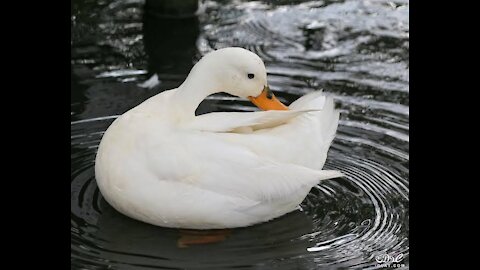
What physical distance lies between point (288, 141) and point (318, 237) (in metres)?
0.43

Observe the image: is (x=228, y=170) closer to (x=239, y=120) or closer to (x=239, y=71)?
(x=239, y=120)

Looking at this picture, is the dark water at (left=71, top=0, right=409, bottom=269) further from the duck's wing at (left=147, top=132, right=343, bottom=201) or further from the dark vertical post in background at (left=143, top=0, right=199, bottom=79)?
the duck's wing at (left=147, top=132, right=343, bottom=201)

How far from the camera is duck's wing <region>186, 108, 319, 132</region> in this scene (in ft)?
13.2

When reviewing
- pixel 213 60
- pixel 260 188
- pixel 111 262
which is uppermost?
pixel 213 60

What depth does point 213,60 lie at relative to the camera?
4117 mm

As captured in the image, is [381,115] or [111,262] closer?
[111,262]

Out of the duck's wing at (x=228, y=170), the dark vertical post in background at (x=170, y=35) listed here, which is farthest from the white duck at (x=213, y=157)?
the dark vertical post in background at (x=170, y=35)

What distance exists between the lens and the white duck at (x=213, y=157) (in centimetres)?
387

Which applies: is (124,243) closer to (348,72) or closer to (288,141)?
(288,141)

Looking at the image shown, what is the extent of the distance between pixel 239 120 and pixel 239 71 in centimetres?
24

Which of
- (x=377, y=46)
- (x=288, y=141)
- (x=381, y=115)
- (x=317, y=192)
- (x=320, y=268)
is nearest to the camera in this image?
(x=320, y=268)

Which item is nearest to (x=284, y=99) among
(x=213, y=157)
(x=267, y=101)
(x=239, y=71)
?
(x=267, y=101)

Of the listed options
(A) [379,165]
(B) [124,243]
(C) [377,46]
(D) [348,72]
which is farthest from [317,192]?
(C) [377,46]

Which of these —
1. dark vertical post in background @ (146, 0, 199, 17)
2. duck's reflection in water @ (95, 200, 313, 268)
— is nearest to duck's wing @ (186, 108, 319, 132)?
duck's reflection in water @ (95, 200, 313, 268)
